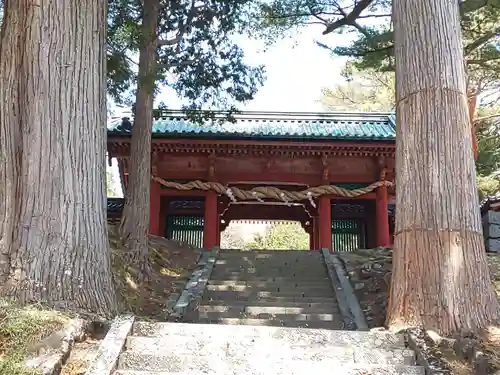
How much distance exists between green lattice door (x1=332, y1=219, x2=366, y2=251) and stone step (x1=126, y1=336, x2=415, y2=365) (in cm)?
1153

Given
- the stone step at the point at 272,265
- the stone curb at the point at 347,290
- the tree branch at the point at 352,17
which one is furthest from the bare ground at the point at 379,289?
the tree branch at the point at 352,17

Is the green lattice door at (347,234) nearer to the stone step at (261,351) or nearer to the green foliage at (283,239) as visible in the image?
the green foliage at (283,239)

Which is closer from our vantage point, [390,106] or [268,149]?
[268,149]

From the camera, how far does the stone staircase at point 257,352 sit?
365 cm

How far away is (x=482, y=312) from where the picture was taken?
4387mm

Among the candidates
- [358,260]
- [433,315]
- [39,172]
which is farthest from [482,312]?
[358,260]

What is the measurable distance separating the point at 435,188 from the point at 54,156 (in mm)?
3212

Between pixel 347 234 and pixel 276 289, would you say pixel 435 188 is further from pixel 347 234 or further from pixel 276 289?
pixel 347 234

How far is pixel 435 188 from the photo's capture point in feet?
15.6

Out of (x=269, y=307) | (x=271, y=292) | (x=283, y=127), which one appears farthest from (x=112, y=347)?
(x=283, y=127)

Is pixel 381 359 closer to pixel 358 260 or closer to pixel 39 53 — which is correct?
pixel 39 53

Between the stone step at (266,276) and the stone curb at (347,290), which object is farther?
the stone step at (266,276)

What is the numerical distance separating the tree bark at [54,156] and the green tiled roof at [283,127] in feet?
21.6

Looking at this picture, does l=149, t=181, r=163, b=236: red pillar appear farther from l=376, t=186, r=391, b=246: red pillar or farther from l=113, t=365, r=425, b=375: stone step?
l=113, t=365, r=425, b=375: stone step
